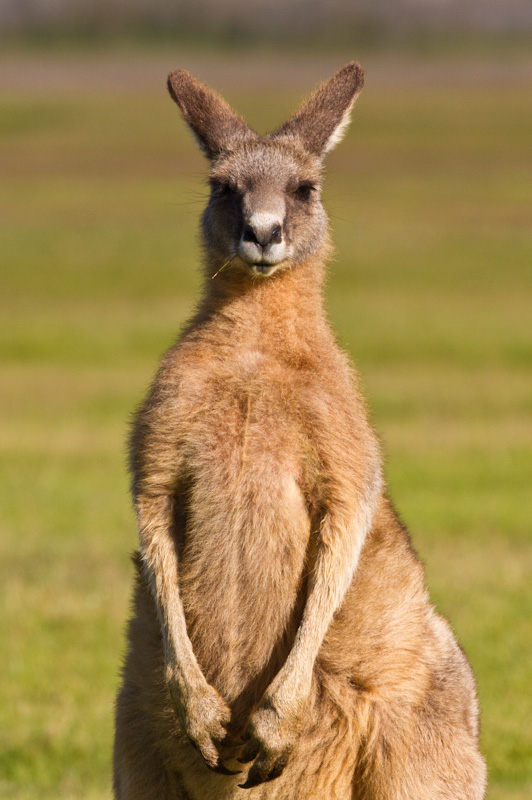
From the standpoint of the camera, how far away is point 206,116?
458 centimetres

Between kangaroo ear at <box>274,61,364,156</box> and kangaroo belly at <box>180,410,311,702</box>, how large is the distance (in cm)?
125

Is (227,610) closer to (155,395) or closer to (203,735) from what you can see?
(203,735)

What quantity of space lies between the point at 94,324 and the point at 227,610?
18700mm

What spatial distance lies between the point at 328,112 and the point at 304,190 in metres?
0.30

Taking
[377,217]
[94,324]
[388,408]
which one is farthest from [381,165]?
[388,408]

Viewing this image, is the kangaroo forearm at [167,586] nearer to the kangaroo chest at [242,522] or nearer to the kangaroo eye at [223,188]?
the kangaroo chest at [242,522]

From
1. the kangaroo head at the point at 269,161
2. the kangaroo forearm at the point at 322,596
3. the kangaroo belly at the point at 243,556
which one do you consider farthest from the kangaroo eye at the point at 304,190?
the kangaroo forearm at the point at 322,596

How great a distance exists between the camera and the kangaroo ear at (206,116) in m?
4.53

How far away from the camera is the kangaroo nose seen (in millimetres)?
4051

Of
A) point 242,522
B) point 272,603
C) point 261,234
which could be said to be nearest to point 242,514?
point 242,522

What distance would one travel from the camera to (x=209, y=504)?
12.8 ft

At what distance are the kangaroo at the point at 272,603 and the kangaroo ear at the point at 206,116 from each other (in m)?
0.51

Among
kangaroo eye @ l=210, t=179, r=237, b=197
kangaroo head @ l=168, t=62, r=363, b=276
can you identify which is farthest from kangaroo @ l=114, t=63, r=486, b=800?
kangaroo eye @ l=210, t=179, r=237, b=197

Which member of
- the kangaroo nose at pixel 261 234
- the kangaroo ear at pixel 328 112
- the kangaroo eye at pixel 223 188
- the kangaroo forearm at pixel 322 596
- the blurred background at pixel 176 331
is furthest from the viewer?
the blurred background at pixel 176 331
